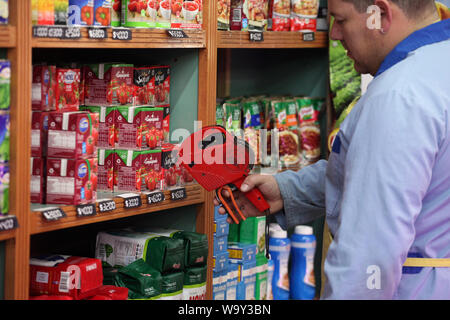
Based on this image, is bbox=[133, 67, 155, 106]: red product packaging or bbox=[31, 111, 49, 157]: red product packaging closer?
bbox=[31, 111, 49, 157]: red product packaging

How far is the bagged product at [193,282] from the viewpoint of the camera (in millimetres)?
2664

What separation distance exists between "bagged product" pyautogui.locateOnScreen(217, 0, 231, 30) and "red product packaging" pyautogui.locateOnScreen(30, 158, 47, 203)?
1.07 metres

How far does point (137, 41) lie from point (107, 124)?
0.33m

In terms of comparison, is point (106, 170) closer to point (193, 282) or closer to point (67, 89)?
point (67, 89)

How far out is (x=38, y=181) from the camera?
7.23ft

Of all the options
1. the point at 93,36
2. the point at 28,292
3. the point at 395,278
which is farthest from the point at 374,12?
the point at 28,292

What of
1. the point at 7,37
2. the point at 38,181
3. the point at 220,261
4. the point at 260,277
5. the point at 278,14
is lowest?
the point at 260,277

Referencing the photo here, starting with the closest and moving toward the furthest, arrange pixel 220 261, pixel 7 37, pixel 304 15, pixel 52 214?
1. pixel 7 37
2. pixel 52 214
3. pixel 220 261
4. pixel 304 15

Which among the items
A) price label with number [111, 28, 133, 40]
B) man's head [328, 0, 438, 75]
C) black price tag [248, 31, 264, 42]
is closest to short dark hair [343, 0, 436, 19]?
man's head [328, 0, 438, 75]

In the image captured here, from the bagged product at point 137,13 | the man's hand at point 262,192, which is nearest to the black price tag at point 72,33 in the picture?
the bagged product at point 137,13

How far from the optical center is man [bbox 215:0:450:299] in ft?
5.25

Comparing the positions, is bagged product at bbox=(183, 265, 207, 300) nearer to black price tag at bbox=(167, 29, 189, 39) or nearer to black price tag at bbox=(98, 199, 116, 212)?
black price tag at bbox=(98, 199, 116, 212)

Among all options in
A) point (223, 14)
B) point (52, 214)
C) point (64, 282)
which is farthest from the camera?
point (223, 14)

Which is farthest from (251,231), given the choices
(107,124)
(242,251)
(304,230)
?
(107,124)
